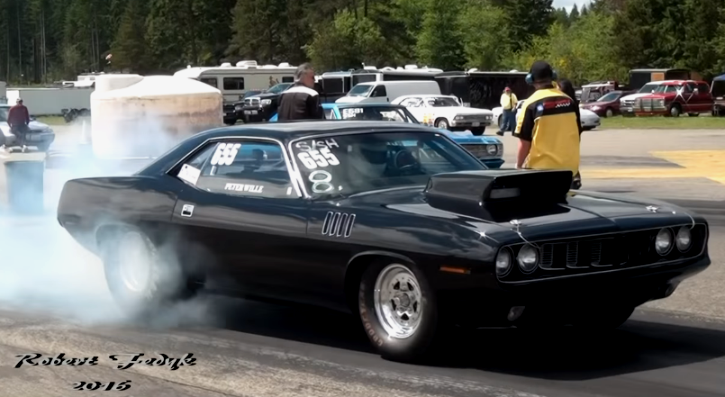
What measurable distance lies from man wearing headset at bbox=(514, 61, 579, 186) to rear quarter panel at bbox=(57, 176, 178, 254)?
2.83 metres

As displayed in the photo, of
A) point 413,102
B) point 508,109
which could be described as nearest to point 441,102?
point 413,102

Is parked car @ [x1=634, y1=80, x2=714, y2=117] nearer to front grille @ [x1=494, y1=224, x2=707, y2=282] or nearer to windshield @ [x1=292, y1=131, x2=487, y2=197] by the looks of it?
windshield @ [x1=292, y1=131, x2=487, y2=197]

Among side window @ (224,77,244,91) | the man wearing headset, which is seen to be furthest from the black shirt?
side window @ (224,77,244,91)

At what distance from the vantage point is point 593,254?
5969 mm

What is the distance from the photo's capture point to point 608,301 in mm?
6070

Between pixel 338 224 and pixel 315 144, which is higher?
pixel 315 144

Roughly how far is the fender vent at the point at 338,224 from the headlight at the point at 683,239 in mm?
1851

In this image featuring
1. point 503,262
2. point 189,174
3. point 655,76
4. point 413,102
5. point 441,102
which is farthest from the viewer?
point 655,76

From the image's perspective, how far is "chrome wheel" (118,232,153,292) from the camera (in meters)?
7.61

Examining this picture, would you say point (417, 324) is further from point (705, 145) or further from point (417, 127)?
point (705, 145)

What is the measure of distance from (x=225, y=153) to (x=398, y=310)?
75.1 inches

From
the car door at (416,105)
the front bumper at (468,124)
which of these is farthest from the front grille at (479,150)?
the car door at (416,105)

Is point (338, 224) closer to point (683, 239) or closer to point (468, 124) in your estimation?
point (683, 239)

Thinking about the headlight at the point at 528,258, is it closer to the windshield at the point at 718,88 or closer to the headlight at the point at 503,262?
the headlight at the point at 503,262
